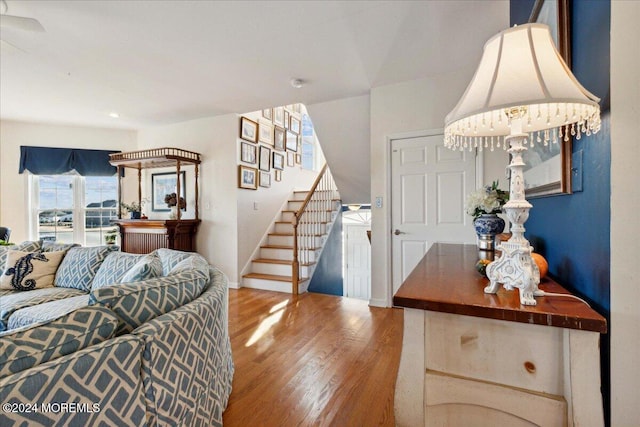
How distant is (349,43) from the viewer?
2.35 meters

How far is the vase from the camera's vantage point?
140 centimetres

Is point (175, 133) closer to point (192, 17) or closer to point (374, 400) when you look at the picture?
point (192, 17)

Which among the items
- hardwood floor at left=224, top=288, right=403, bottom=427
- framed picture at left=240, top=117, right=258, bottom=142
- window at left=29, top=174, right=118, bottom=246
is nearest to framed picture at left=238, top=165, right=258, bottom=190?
framed picture at left=240, top=117, right=258, bottom=142

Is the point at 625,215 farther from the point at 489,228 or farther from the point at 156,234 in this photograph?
the point at 156,234

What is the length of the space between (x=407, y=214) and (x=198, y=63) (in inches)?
102

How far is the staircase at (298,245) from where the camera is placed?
382cm

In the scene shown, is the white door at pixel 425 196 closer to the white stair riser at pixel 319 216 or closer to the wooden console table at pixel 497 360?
the white stair riser at pixel 319 216

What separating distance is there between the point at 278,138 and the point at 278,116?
1.24ft

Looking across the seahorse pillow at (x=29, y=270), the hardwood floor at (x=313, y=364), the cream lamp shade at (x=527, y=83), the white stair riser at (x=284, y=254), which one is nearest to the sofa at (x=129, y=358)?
the hardwood floor at (x=313, y=364)

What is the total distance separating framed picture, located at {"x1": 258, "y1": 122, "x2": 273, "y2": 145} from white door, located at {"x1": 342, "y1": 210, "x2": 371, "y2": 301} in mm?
2400

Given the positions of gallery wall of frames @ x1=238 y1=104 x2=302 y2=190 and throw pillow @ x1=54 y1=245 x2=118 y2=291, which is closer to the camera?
throw pillow @ x1=54 y1=245 x2=118 y2=291

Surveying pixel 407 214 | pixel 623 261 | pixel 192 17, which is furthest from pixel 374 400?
pixel 192 17

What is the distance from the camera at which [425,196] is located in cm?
303

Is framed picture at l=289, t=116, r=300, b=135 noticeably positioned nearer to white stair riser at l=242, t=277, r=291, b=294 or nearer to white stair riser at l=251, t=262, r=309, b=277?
white stair riser at l=251, t=262, r=309, b=277
